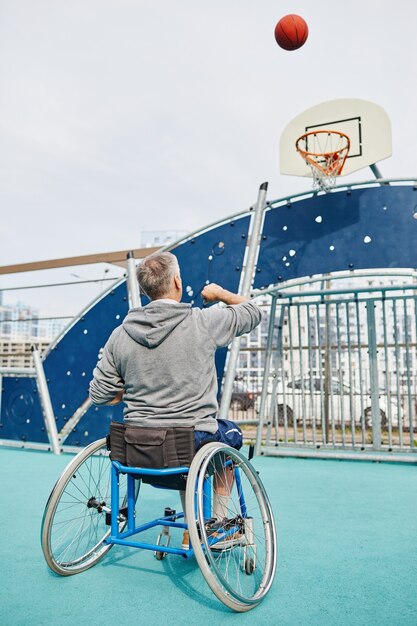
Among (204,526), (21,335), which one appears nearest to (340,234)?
(204,526)

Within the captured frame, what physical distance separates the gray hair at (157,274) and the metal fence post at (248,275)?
321 cm

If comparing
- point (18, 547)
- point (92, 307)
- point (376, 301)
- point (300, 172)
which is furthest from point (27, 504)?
point (300, 172)

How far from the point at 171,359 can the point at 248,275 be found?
360 centimetres

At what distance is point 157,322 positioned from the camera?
203 cm

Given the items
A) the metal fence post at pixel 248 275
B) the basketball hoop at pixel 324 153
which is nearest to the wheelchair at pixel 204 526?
the metal fence post at pixel 248 275

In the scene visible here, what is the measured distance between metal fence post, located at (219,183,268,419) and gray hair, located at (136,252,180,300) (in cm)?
321

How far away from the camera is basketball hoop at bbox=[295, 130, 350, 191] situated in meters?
5.63

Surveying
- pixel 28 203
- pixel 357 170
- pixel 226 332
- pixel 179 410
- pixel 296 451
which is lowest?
pixel 296 451

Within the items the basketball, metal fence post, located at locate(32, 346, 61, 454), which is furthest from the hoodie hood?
metal fence post, located at locate(32, 346, 61, 454)

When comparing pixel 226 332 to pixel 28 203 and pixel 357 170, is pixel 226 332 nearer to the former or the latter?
pixel 357 170

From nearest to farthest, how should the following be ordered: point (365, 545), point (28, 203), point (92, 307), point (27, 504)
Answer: point (365, 545) → point (27, 504) → point (92, 307) → point (28, 203)

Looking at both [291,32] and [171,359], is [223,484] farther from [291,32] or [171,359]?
[291,32]

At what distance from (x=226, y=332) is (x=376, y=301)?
3961mm

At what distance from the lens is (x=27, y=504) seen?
3.49 metres
